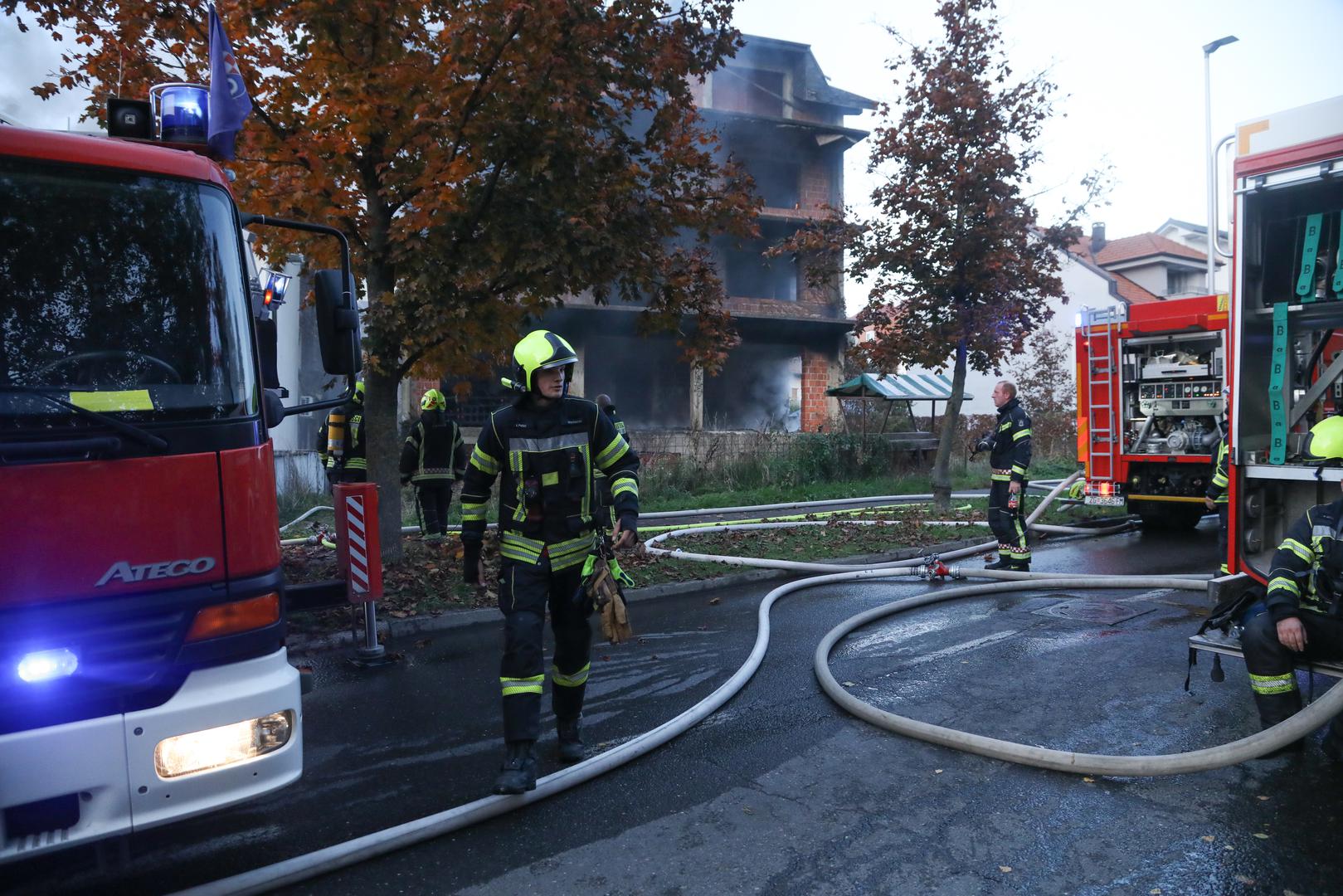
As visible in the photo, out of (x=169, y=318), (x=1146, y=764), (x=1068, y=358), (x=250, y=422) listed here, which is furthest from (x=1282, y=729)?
(x=1068, y=358)

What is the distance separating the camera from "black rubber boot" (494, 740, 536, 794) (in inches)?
144

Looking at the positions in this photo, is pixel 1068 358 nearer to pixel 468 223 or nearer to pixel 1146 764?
pixel 468 223

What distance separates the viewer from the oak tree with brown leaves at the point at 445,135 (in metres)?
6.95

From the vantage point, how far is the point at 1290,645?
387 centimetres

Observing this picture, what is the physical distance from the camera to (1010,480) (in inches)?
351

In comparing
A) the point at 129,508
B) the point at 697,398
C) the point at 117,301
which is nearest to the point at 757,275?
the point at 697,398

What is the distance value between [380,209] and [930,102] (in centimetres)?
755

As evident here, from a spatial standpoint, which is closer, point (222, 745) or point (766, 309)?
point (222, 745)

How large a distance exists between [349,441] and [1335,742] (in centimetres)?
814

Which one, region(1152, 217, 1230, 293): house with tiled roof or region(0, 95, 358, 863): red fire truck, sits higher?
region(1152, 217, 1230, 293): house with tiled roof

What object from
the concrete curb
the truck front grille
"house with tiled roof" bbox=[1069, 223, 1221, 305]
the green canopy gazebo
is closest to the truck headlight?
the truck front grille

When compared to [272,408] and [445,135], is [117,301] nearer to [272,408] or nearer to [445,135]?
[272,408]

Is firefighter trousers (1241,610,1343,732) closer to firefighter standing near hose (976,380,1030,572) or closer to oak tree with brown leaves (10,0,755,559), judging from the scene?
firefighter standing near hose (976,380,1030,572)

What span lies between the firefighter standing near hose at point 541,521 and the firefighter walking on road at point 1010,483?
220 inches
